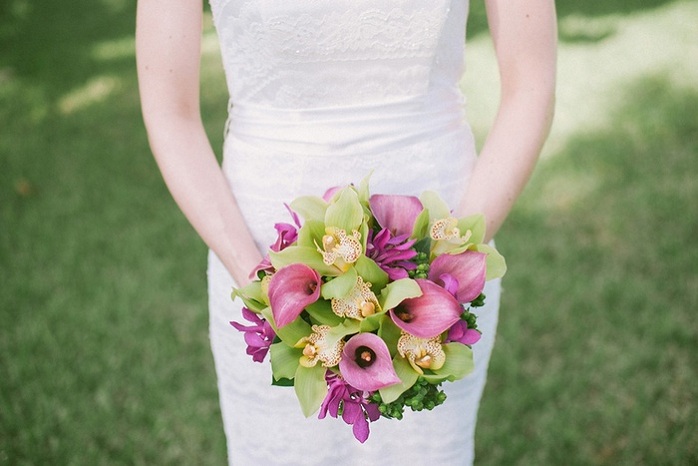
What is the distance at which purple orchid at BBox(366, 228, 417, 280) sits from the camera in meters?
1.20

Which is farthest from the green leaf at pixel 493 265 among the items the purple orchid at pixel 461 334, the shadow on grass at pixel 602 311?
the shadow on grass at pixel 602 311

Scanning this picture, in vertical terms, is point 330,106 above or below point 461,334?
above

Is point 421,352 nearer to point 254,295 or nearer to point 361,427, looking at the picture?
point 361,427

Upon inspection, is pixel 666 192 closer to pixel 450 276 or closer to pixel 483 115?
pixel 483 115

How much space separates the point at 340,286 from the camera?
3.82ft

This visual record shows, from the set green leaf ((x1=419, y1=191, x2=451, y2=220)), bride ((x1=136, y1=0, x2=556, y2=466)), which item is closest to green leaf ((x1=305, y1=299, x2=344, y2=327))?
green leaf ((x1=419, y1=191, x2=451, y2=220))

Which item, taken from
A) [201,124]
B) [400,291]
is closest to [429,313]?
[400,291]

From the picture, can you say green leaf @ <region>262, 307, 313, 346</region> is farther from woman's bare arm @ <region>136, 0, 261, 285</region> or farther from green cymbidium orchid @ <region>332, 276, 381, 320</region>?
woman's bare arm @ <region>136, 0, 261, 285</region>

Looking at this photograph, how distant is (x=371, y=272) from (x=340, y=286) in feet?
0.20

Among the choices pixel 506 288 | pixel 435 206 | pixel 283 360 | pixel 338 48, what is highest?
pixel 338 48

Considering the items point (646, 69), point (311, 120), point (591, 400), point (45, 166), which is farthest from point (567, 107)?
point (311, 120)

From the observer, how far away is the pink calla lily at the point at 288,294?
1168mm

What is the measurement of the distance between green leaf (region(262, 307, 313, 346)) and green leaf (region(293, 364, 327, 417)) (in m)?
0.05

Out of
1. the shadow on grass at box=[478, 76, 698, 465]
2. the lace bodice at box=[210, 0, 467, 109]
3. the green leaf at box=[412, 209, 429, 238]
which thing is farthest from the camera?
the shadow on grass at box=[478, 76, 698, 465]
